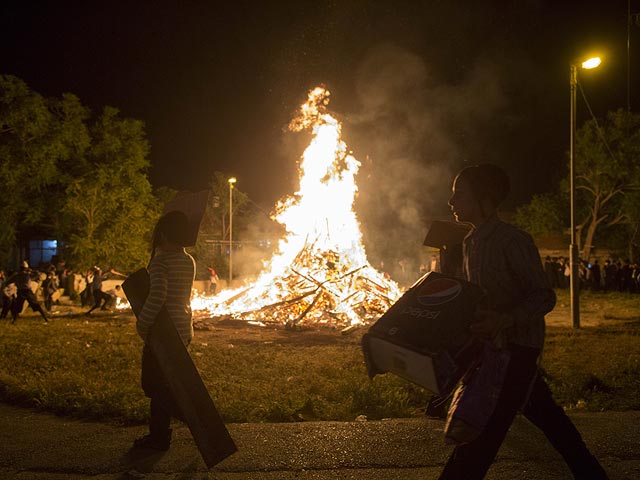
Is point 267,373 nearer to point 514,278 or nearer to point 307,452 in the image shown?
point 307,452

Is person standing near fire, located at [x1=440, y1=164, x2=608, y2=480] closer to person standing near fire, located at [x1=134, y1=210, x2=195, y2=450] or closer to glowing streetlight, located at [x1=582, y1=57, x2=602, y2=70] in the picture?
person standing near fire, located at [x1=134, y1=210, x2=195, y2=450]

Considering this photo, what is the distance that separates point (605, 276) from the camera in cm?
2648

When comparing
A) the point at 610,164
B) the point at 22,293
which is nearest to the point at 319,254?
the point at 22,293

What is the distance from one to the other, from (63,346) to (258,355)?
144 inches

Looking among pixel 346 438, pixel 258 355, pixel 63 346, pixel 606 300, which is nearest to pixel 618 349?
pixel 258 355

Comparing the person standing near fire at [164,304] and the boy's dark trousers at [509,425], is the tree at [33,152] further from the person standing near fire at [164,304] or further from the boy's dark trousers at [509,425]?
the boy's dark trousers at [509,425]

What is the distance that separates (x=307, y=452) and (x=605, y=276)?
2582cm

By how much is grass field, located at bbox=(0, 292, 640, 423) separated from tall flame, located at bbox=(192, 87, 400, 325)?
248cm

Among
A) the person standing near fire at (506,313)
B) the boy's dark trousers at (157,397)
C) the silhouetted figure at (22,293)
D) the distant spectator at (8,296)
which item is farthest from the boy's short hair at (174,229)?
the distant spectator at (8,296)

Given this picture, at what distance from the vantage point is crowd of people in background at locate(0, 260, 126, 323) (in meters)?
14.6

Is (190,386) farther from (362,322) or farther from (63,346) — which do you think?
(362,322)

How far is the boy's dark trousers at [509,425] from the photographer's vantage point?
8.97 ft

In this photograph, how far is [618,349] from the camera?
391 inches

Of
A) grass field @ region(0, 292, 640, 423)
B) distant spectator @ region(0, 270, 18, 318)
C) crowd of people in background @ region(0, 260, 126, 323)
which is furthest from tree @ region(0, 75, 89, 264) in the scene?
grass field @ region(0, 292, 640, 423)
